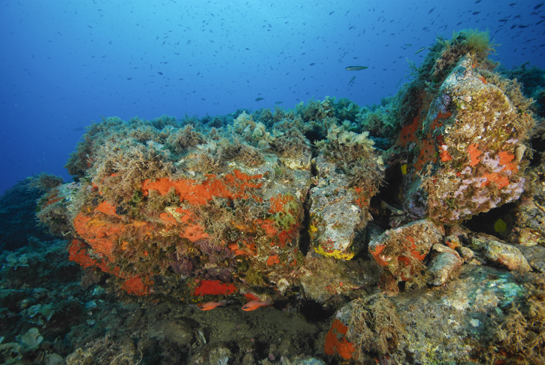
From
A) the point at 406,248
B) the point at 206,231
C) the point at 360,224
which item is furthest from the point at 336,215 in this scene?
the point at 206,231

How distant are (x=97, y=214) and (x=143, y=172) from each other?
A: 164 centimetres

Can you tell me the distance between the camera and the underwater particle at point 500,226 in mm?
4162

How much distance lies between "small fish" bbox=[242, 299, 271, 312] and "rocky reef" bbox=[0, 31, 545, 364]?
48 mm

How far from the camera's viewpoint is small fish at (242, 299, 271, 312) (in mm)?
4891

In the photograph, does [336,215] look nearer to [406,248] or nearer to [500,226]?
[406,248]

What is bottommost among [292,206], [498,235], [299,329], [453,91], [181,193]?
[299,329]

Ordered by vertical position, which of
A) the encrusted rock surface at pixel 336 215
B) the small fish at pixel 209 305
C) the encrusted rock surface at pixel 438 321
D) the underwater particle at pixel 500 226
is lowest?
the encrusted rock surface at pixel 438 321

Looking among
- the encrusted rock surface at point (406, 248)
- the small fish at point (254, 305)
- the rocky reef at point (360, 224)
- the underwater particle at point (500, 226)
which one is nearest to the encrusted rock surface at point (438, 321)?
the rocky reef at point (360, 224)

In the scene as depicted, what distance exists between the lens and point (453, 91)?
375cm

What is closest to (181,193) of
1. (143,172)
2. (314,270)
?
(143,172)

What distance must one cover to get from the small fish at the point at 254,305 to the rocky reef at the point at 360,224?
5cm

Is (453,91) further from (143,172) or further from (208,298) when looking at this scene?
(208,298)

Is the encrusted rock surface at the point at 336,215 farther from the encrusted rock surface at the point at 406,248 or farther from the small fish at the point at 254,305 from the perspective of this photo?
the small fish at the point at 254,305

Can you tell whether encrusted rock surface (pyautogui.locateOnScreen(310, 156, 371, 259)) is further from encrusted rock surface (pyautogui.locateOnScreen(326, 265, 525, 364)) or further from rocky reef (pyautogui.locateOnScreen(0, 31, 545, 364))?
encrusted rock surface (pyautogui.locateOnScreen(326, 265, 525, 364))
